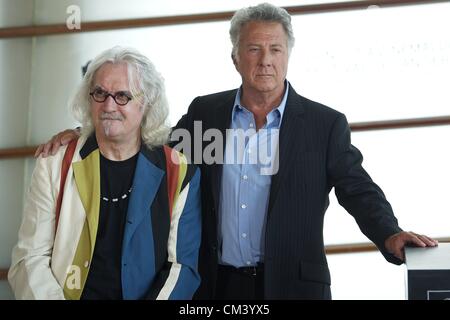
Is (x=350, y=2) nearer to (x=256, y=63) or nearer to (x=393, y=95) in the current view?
(x=393, y=95)

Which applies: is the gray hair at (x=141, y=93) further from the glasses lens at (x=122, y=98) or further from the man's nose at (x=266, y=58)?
the man's nose at (x=266, y=58)

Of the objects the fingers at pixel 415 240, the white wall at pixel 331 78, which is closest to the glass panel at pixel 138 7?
the white wall at pixel 331 78

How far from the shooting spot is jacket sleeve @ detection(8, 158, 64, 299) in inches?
64.1

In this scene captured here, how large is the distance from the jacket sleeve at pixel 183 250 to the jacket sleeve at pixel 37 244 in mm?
205

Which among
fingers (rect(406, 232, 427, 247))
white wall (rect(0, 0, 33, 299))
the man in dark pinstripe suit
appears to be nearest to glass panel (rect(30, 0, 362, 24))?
white wall (rect(0, 0, 33, 299))

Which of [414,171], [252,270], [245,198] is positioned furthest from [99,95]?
[414,171]

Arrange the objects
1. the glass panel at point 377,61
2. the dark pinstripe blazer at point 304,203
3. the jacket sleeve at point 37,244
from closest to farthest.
Result: the jacket sleeve at point 37,244 < the dark pinstripe blazer at point 304,203 < the glass panel at point 377,61

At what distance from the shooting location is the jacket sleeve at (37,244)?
1.63 m

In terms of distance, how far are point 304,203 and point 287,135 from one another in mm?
157

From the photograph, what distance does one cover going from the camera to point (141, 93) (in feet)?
5.57

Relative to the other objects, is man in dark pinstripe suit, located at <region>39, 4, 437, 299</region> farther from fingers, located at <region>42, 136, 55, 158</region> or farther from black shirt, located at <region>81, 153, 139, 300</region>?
black shirt, located at <region>81, 153, 139, 300</region>

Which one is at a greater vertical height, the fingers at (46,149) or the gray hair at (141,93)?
the gray hair at (141,93)

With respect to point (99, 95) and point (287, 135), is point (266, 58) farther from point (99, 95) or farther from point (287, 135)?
point (99, 95)

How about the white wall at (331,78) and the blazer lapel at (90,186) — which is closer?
the blazer lapel at (90,186)
